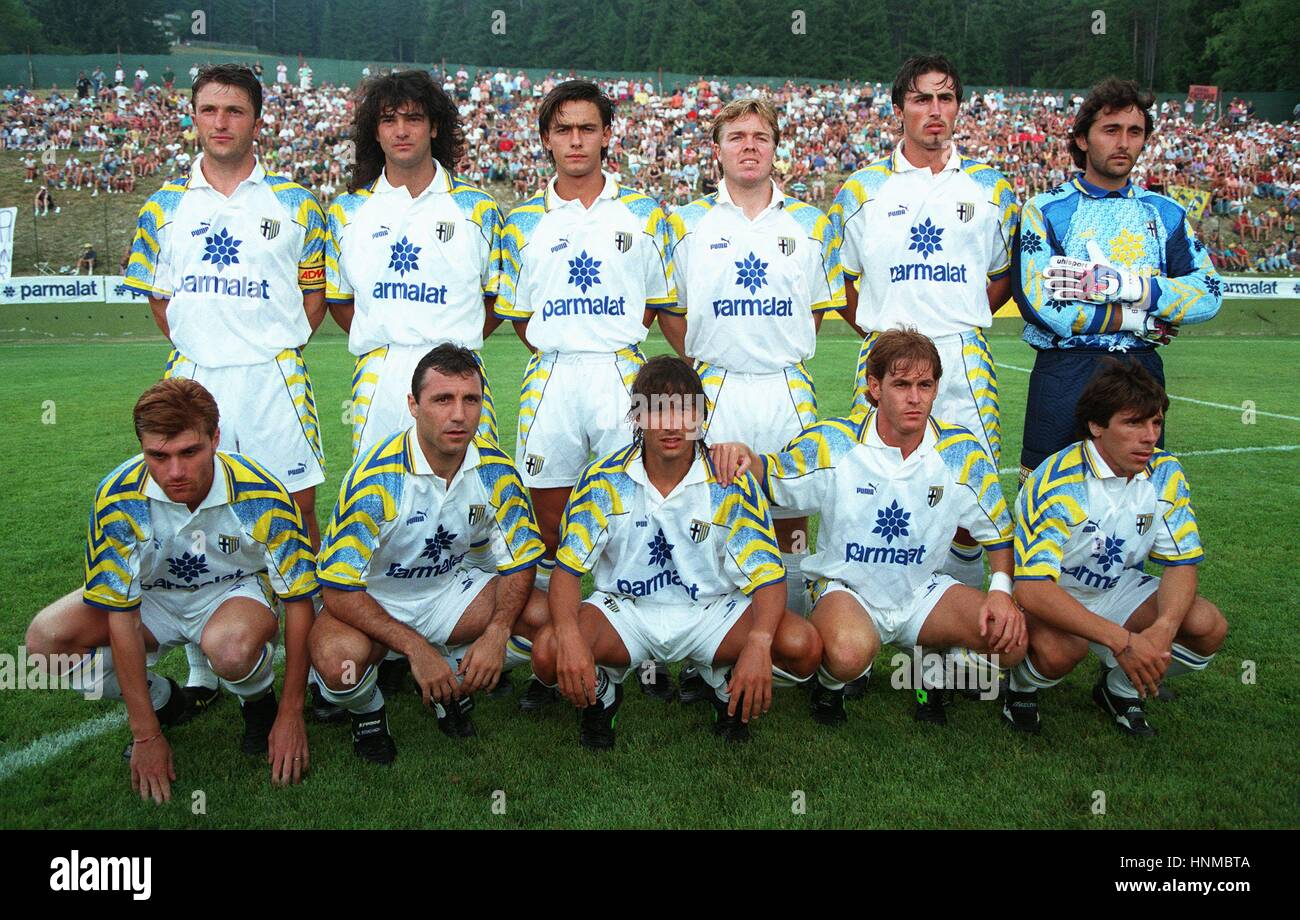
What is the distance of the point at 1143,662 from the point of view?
330 centimetres

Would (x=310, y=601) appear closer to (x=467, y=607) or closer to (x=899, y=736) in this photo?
(x=467, y=607)

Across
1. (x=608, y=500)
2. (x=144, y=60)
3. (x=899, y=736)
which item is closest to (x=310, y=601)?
(x=608, y=500)

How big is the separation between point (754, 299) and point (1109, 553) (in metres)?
1.71

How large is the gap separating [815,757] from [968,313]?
203 cm

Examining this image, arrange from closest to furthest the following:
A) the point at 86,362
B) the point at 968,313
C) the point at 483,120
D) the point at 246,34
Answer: the point at 968,313 < the point at 86,362 < the point at 483,120 < the point at 246,34

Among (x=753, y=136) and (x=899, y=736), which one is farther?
(x=753, y=136)

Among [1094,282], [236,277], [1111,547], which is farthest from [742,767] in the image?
[236,277]

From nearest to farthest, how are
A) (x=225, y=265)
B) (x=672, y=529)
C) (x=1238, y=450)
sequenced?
(x=672, y=529), (x=225, y=265), (x=1238, y=450)

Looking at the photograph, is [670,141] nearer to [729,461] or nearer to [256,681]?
[729,461]

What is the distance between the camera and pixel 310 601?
3420 mm

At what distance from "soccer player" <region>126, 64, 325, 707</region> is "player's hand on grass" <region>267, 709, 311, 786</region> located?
1227 mm

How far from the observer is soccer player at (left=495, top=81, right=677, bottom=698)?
410 cm

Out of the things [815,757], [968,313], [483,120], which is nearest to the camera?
[815,757]
